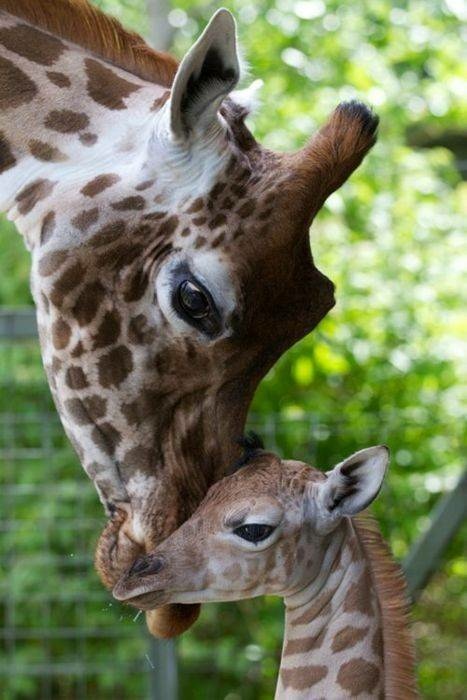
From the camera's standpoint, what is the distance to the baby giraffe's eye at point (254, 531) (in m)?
3.43

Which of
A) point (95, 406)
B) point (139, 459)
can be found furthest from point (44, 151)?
point (139, 459)

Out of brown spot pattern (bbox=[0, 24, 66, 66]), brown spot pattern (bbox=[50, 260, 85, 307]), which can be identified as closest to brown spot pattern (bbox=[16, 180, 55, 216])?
brown spot pattern (bbox=[50, 260, 85, 307])

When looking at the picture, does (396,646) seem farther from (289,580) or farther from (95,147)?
(95,147)

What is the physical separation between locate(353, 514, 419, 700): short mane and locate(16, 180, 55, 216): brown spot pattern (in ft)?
3.81

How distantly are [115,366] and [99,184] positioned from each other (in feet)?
1.41

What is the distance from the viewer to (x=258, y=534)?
3.46 m

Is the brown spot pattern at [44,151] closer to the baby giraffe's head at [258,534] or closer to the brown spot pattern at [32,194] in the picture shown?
the brown spot pattern at [32,194]

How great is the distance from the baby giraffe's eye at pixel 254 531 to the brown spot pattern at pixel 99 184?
0.87m

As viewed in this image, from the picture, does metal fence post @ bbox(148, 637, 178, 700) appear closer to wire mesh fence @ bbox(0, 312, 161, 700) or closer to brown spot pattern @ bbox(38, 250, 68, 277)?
wire mesh fence @ bbox(0, 312, 161, 700)

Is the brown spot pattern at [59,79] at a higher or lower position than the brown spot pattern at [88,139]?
higher

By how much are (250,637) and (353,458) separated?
13.8ft

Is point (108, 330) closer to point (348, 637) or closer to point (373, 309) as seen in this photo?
point (348, 637)

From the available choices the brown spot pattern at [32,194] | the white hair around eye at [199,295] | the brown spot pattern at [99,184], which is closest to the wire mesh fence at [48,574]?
the brown spot pattern at [32,194]

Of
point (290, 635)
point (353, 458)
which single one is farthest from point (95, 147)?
point (290, 635)
